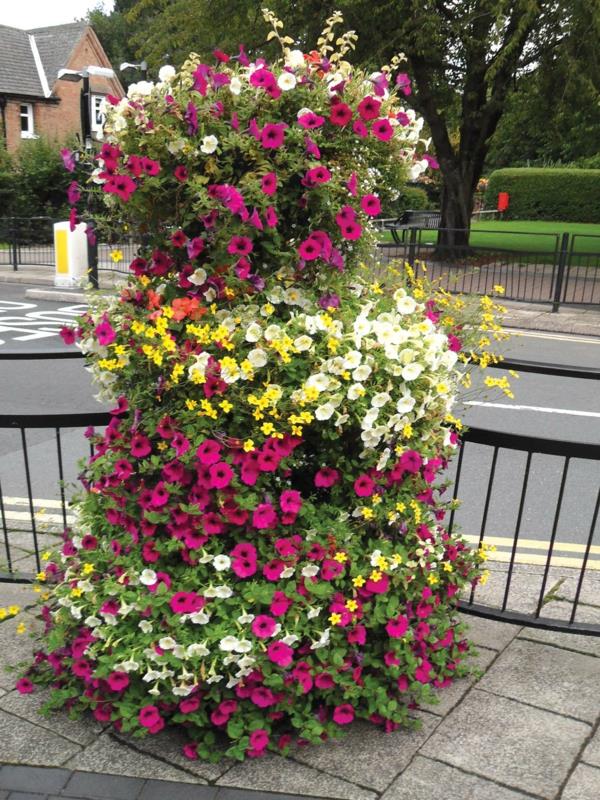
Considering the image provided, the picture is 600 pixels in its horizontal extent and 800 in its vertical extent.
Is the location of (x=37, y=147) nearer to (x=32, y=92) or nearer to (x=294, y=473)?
(x=32, y=92)

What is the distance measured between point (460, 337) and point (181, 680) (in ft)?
5.28

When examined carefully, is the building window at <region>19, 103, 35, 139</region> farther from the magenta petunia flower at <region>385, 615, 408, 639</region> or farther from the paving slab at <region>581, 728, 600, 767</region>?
the paving slab at <region>581, 728, 600, 767</region>

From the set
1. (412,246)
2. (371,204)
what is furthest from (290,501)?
(412,246)

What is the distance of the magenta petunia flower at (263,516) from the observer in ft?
8.30

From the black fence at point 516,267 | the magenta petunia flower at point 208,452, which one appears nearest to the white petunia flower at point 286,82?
the magenta petunia flower at point 208,452

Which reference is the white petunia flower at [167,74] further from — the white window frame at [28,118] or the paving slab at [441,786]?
the white window frame at [28,118]

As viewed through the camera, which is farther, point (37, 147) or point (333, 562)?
point (37, 147)

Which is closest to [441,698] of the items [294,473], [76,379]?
[294,473]

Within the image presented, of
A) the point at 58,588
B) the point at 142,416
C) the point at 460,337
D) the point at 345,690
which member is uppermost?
the point at 460,337

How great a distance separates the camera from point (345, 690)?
2605mm

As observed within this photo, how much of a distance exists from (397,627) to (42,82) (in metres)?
42.2

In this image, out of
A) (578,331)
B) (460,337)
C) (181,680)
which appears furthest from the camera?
(578,331)

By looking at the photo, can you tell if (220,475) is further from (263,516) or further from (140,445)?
(140,445)

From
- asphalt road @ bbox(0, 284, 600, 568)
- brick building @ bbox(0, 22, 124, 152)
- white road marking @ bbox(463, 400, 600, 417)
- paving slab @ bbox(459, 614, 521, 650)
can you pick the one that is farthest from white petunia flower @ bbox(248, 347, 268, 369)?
brick building @ bbox(0, 22, 124, 152)
